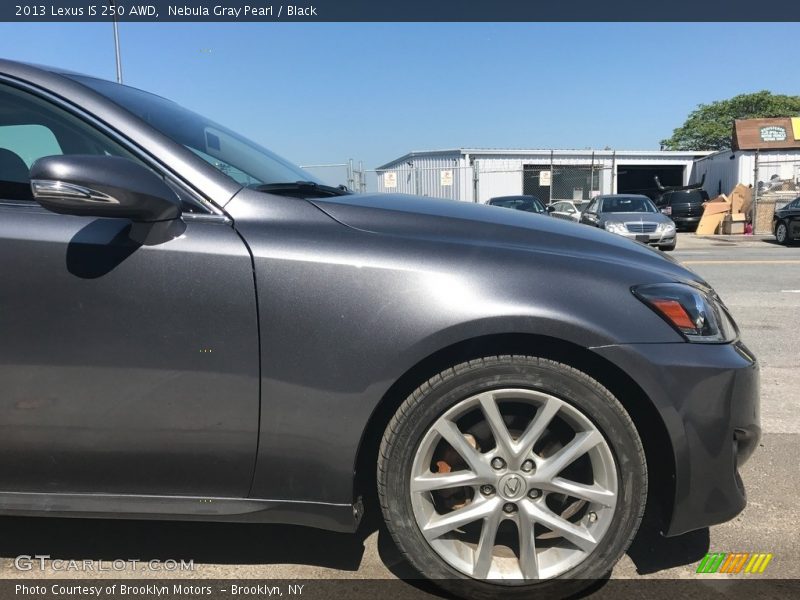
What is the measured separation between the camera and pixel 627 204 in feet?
50.8

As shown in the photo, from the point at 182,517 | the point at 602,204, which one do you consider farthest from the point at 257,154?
the point at 602,204

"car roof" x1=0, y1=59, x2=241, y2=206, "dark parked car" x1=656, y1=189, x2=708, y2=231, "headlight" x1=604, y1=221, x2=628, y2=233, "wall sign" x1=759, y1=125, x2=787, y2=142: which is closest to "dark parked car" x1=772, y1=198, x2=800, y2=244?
"headlight" x1=604, y1=221, x2=628, y2=233

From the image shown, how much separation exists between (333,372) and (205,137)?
3.79ft

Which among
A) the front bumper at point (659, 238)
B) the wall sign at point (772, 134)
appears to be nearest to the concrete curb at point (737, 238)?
the front bumper at point (659, 238)

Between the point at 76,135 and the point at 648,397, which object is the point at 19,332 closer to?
the point at 76,135

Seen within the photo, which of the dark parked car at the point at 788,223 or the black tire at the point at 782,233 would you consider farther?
the black tire at the point at 782,233

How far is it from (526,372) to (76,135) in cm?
169

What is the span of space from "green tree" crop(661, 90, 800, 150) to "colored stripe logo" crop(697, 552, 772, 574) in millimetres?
68139

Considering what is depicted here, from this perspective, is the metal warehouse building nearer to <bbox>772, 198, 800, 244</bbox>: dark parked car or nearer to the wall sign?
the wall sign

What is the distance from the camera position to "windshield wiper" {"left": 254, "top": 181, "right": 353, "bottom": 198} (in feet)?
7.00

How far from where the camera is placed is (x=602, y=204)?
15578 millimetres

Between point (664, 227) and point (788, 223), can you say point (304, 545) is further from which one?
point (788, 223)

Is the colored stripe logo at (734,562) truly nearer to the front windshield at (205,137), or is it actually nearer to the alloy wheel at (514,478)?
the alloy wheel at (514,478)

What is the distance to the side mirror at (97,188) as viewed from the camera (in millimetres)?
1698
